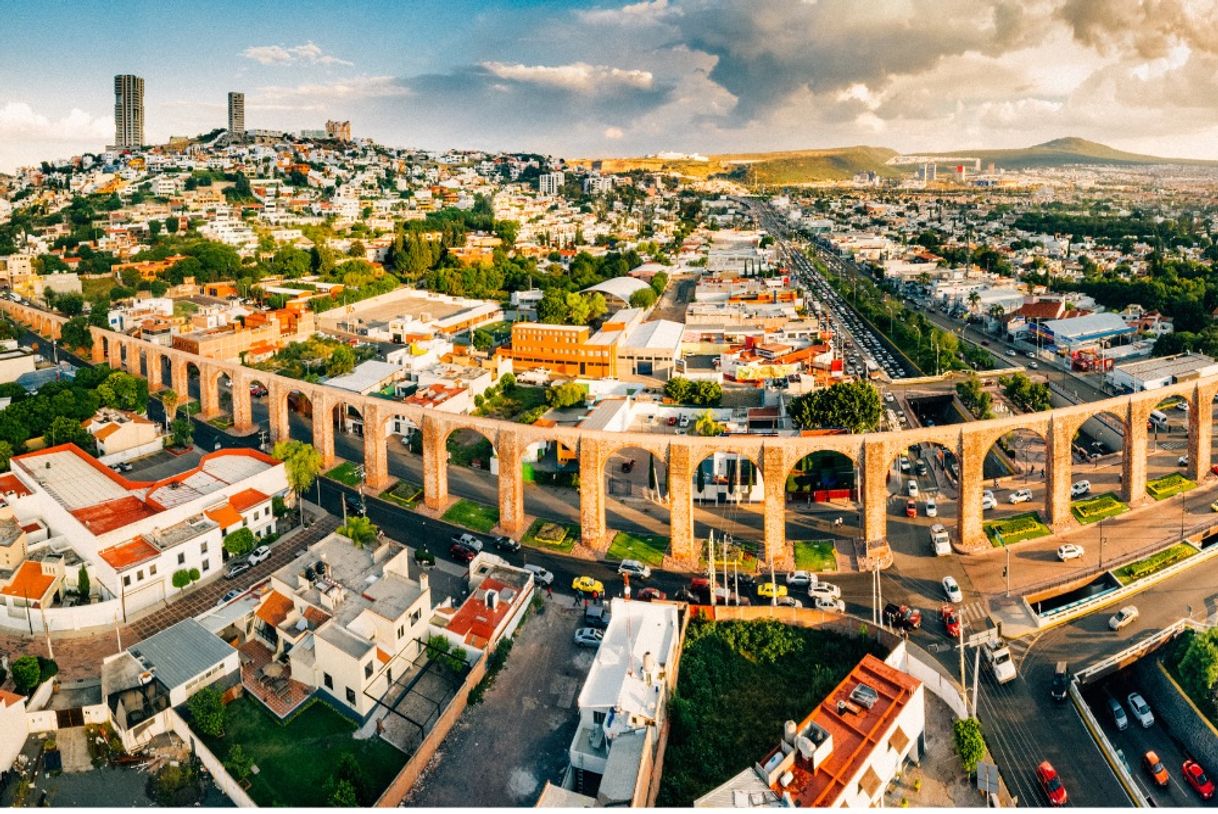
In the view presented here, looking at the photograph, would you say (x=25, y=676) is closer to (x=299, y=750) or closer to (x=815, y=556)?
(x=299, y=750)

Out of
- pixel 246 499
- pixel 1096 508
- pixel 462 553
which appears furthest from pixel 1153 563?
pixel 246 499

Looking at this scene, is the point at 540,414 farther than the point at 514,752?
Yes

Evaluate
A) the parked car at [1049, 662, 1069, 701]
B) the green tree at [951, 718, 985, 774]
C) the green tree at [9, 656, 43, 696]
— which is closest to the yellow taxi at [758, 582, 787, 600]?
the green tree at [951, 718, 985, 774]

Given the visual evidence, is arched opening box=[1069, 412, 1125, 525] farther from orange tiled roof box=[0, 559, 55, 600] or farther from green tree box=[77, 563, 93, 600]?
orange tiled roof box=[0, 559, 55, 600]

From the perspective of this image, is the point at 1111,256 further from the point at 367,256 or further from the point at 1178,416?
the point at 367,256

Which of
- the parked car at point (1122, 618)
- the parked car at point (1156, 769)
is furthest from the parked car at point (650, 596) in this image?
the parked car at point (1122, 618)

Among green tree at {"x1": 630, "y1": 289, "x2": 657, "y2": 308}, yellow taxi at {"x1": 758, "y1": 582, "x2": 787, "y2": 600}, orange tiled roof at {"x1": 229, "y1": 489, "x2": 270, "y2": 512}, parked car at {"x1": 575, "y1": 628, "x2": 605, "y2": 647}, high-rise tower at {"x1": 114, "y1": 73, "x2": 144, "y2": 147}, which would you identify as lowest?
parked car at {"x1": 575, "y1": 628, "x2": 605, "y2": 647}

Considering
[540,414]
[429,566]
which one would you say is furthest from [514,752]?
[540,414]
